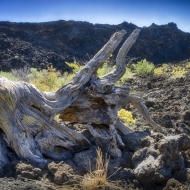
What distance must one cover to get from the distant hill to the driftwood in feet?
63.4

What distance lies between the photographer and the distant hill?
2520 cm

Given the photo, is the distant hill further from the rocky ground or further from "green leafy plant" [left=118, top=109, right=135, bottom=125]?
the rocky ground

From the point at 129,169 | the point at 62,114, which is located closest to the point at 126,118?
the point at 62,114

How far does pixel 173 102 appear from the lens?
23.8 ft

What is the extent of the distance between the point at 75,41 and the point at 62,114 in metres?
28.1

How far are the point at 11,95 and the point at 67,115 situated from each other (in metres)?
0.98

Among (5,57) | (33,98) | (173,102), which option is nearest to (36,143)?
(33,98)

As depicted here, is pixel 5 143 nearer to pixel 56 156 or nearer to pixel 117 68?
pixel 56 156

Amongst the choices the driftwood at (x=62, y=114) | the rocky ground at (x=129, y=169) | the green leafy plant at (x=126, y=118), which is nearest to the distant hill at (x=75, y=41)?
the green leafy plant at (x=126, y=118)

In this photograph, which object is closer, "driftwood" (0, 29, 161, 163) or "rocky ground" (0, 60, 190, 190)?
"rocky ground" (0, 60, 190, 190)

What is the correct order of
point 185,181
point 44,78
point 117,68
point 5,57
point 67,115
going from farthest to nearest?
point 5,57 < point 44,78 < point 117,68 < point 67,115 < point 185,181

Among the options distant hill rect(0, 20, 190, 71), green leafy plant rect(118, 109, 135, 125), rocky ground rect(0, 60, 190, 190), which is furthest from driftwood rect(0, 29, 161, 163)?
distant hill rect(0, 20, 190, 71)

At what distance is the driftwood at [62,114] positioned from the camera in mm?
3840

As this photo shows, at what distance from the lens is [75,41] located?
32.0 metres
